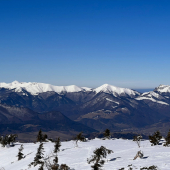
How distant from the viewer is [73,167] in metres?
84.1

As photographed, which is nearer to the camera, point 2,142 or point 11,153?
point 11,153

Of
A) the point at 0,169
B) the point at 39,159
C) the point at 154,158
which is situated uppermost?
the point at 154,158

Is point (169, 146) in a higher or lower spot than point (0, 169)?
higher

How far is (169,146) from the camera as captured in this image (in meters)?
111

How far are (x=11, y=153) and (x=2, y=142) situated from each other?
27.1m

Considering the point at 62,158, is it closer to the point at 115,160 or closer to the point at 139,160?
the point at 115,160

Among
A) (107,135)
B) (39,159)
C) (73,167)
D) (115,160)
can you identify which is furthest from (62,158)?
(107,135)

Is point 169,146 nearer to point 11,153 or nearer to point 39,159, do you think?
point 39,159

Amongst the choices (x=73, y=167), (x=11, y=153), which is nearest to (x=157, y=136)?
(x=73, y=167)

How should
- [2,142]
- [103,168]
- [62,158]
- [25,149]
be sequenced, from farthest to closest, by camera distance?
[2,142] → [25,149] → [62,158] → [103,168]

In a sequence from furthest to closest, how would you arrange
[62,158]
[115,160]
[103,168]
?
1. [62,158]
2. [115,160]
3. [103,168]

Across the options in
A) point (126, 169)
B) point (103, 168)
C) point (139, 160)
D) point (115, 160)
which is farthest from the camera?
point (115, 160)

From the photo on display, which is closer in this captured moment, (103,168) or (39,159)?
(103,168)

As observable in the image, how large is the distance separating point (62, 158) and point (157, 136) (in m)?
54.2
